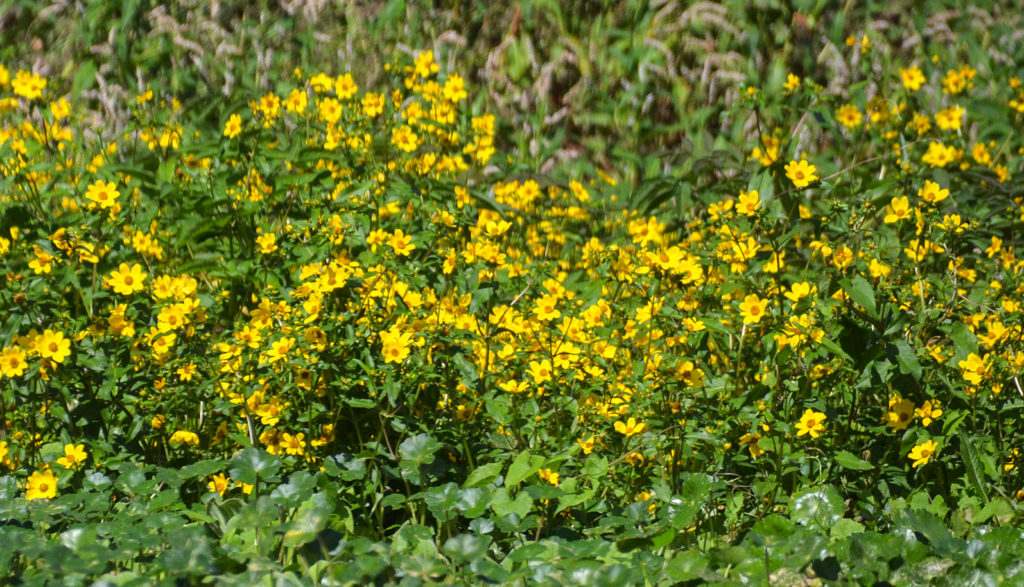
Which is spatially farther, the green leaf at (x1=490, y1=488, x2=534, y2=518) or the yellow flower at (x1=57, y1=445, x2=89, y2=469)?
the yellow flower at (x1=57, y1=445, x2=89, y2=469)

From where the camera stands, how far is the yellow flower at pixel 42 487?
2586 mm

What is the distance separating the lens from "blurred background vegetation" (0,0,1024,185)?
5.68 metres

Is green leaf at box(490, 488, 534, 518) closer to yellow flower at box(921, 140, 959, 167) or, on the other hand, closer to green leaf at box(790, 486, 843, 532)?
green leaf at box(790, 486, 843, 532)

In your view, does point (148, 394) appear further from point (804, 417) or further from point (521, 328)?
point (804, 417)

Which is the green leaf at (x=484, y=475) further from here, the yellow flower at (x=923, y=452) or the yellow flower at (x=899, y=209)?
the yellow flower at (x=899, y=209)

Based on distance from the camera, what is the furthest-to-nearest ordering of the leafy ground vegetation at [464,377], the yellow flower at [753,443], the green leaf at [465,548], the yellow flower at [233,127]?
the yellow flower at [233,127] < the yellow flower at [753,443] < the leafy ground vegetation at [464,377] < the green leaf at [465,548]

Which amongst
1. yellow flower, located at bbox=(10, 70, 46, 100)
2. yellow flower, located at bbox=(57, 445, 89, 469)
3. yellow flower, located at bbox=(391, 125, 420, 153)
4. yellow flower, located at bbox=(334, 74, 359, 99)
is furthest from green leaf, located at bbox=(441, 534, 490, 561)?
yellow flower, located at bbox=(10, 70, 46, 100)

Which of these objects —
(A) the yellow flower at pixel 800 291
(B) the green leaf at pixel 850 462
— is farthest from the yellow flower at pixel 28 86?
(B) the green leaf at pixel 850 462

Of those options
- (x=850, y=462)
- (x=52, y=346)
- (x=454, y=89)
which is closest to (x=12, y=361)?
(x=52, y=346)

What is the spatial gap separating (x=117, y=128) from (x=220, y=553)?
153 inches

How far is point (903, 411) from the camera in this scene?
8.79 feet

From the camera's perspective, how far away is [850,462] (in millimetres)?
2602

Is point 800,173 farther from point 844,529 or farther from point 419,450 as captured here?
point 419,450

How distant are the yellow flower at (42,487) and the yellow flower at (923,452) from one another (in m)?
1.97
